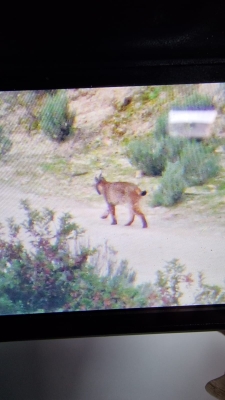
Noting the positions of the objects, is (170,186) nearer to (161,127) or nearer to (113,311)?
(161,127)

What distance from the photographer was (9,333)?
2.40 feet

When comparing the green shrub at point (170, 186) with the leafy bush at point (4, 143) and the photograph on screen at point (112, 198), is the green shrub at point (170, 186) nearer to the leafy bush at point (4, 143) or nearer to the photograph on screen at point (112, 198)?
the photograph on screen at point (112, 198)

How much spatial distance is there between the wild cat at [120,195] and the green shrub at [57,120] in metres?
0.09

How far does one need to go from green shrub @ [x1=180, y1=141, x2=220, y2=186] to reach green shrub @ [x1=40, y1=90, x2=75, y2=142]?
189 millimetres

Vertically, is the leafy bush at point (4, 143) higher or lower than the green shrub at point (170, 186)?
higher

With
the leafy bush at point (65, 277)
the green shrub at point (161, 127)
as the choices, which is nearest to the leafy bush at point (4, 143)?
the leafy bush at point (65, 277)

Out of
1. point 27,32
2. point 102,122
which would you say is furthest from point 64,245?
point 27,32

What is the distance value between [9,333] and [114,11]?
576mm

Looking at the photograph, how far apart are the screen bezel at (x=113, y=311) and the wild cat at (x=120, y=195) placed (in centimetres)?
15

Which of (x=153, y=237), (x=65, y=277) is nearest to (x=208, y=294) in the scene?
(x=153, y=237)

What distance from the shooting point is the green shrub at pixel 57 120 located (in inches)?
28.5

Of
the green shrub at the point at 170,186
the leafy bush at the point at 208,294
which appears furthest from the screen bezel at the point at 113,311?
the green shrub at the point at 170,186

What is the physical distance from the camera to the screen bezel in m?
0.71

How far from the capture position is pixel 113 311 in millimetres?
747
